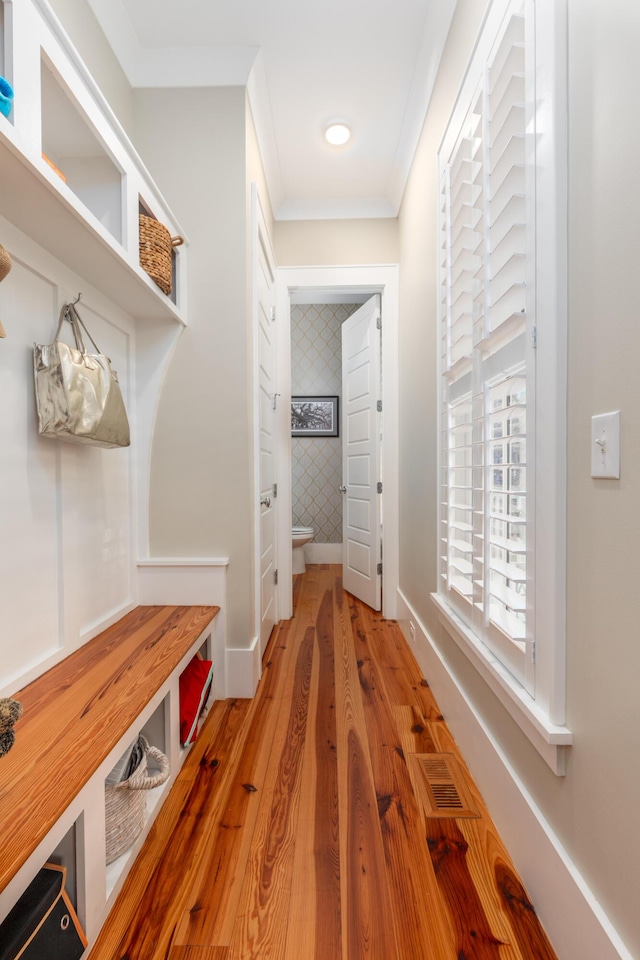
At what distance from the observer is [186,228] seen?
2.07 meters

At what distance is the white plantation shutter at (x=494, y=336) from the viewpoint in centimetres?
112

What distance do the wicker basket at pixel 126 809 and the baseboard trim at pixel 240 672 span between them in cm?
83

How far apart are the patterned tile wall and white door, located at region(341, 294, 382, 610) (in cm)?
132

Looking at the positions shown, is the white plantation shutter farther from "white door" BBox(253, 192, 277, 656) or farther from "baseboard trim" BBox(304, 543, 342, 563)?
"baseboard trim" BBox(304, 543, 342, 563)

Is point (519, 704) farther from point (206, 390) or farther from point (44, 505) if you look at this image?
point (206, 390)

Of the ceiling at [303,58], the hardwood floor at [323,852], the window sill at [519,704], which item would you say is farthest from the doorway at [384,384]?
the window sill at [519,704]

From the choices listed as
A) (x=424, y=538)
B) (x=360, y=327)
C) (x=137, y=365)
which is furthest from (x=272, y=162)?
(x=424, y=538)

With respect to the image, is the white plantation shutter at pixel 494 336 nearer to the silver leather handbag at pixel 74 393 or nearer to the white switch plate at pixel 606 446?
the white switch plate at pixel 606 446

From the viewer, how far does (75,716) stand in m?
1.13

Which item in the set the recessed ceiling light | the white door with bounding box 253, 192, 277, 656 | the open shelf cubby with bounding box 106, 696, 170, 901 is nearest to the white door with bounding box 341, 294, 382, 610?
the white door with bounding box 253, 192, 277, 656

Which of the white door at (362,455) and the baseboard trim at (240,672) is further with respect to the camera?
the white door at (362,455)

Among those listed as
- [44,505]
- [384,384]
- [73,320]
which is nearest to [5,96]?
[73,320]

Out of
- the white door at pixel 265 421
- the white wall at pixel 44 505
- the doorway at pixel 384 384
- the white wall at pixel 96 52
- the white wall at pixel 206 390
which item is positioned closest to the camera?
the white wall at pixel 44 505

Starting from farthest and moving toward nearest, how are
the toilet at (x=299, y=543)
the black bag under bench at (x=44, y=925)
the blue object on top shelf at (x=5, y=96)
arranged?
the toilet at (x=299, y=543), the blue object on top shelf at (x=5, y=96), the black bag under bench at (x=44, y=925)
